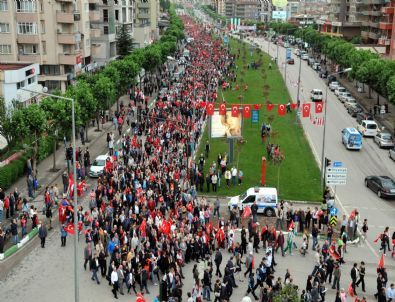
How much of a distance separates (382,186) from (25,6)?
4140cm

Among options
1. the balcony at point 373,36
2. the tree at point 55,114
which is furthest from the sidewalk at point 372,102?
the tree at point 55,114

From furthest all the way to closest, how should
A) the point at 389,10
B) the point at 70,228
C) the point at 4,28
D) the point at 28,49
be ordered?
1. the point at 389,10
2. the point at 28,49
3. the point at 4,28
4. the point at 70,228

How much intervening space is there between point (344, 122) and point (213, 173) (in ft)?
90.8

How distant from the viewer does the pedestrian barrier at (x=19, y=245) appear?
2530cm

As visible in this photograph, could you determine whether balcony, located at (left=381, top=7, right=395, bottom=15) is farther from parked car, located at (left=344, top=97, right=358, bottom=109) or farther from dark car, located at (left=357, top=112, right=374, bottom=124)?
dark car, located at (left=357, top=112, right=374, bottom=124)

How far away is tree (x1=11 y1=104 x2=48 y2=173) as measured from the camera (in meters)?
35.1

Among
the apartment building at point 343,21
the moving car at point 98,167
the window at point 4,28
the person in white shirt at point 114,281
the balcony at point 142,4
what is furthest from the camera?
the balcony at point 142,4

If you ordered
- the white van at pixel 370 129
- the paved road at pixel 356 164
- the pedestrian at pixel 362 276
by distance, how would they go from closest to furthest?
1. the pedestrian at pixel 362 276
2. the paved road at pixel 356 164
3. the white van at pixel 370 129

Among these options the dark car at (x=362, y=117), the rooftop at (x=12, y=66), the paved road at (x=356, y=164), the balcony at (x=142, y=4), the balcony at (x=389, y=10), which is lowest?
the paved road at (x=356, y=164)

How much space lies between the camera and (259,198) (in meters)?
31.5

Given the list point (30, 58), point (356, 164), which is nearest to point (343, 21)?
point (30, 58)

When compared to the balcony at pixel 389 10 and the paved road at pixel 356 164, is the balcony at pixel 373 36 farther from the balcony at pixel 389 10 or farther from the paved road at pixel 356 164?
the paved road at pixel 356 164

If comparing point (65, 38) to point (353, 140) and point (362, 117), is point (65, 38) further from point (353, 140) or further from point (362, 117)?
point (353, 140)

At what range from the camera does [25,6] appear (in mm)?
58625
